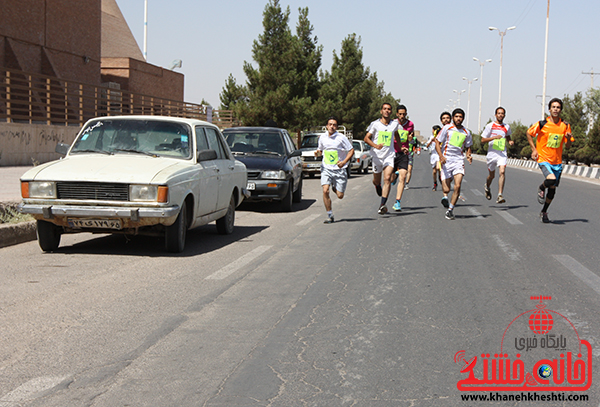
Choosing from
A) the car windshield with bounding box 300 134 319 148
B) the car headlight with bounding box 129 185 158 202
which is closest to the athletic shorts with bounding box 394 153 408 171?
the car headlight with bounding box 129 185 158 202

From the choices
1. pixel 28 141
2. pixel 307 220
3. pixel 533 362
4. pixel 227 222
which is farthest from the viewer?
pixel 28 141

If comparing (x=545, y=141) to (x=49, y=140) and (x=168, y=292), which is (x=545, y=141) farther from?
(x=49, y=140)

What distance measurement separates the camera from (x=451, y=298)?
19.5ft

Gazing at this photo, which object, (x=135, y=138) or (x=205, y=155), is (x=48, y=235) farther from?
(x=205, y=155)

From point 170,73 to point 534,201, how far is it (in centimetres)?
3224

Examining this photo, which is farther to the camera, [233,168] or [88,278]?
[233,168]

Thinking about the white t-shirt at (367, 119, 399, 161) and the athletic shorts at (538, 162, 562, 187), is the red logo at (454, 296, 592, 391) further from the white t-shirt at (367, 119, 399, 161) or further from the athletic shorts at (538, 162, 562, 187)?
the white t-shirt at (367, 119, 399, 161)

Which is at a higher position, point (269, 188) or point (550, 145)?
point (550, 145)

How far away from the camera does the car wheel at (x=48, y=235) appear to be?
8102 millimetres

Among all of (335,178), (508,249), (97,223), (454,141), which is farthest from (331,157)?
(97,223)

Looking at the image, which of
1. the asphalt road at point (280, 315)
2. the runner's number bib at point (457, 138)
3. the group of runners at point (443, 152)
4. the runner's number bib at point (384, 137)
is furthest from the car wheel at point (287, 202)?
the asphalt road at point (280, 315)

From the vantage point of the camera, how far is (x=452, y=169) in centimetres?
1274

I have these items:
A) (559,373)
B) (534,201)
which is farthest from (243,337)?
(534,201)

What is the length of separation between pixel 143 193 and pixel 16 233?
2.71 metres
